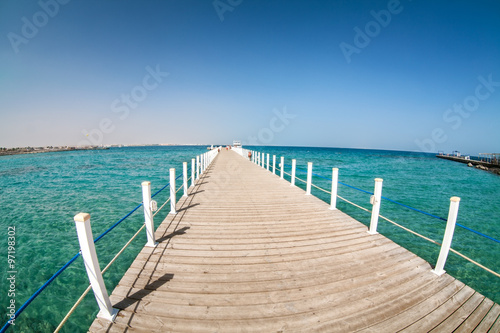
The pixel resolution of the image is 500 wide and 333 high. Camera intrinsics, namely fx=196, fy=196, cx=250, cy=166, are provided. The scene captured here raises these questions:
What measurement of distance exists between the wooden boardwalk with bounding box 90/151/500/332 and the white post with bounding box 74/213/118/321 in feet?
0.34

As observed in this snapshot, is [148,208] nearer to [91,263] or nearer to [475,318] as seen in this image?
[91,263]

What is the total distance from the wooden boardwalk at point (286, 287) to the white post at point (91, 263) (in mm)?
Result: 104

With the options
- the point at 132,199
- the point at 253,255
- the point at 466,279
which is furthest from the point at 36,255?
the point at 466,279

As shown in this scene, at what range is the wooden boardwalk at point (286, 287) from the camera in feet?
6.86

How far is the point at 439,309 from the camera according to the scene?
229cm

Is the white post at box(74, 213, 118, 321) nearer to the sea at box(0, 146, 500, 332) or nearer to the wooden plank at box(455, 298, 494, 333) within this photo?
the sea at box(0, 146, 500, 332)

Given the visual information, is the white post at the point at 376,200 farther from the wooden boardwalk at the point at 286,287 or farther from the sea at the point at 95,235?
the sea at the point at 95,235

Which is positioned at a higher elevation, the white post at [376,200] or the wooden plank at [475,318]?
the white post at [376,200]

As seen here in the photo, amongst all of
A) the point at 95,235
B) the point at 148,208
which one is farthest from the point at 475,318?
the point at 95,235

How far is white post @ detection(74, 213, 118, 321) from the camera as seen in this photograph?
73.1 inches

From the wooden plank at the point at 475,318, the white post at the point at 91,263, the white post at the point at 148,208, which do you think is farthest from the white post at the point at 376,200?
the white post at the point at 91,263

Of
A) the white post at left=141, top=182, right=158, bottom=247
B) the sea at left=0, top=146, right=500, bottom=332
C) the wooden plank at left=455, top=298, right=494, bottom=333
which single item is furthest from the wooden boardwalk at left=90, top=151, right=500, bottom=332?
the sea at left=0, top=146, right=500, bottom=332

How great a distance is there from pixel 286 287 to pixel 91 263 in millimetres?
2232

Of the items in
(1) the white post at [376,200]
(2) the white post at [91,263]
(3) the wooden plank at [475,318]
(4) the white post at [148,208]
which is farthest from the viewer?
(1) the white post at [376,200]
